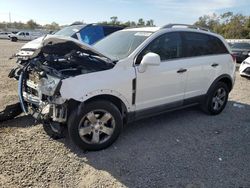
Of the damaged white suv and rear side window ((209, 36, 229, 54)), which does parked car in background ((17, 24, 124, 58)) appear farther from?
rear side window ((209, 36, 229, 54))

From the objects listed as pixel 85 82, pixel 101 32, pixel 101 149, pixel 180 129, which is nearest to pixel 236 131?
pixel 180 129

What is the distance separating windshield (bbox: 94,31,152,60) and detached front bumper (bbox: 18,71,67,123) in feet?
3.68

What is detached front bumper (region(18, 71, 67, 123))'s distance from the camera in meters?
3.70

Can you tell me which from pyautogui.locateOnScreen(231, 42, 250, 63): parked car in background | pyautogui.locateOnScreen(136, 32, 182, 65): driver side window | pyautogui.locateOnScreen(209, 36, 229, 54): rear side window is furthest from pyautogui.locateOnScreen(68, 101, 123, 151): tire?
pyautogui.locateOnScreen(231, 42, 250, 63): parked car in background

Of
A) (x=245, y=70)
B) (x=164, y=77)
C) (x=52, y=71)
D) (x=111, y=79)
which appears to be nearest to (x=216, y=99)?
(x=164, y=77)

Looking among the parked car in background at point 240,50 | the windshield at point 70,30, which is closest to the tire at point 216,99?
the windshield at point 70,30

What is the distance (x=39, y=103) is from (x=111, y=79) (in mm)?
1129

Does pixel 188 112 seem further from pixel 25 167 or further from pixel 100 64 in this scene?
pixel 25 167

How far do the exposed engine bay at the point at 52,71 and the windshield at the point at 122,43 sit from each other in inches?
16.3

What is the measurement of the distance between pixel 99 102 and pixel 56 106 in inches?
23.2

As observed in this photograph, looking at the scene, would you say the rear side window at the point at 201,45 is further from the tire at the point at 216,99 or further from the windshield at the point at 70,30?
the windshield at the point at 70,30

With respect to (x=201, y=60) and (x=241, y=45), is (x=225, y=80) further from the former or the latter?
(x=241, y=45)

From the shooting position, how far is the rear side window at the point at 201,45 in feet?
16.4

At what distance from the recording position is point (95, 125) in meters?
3.90
